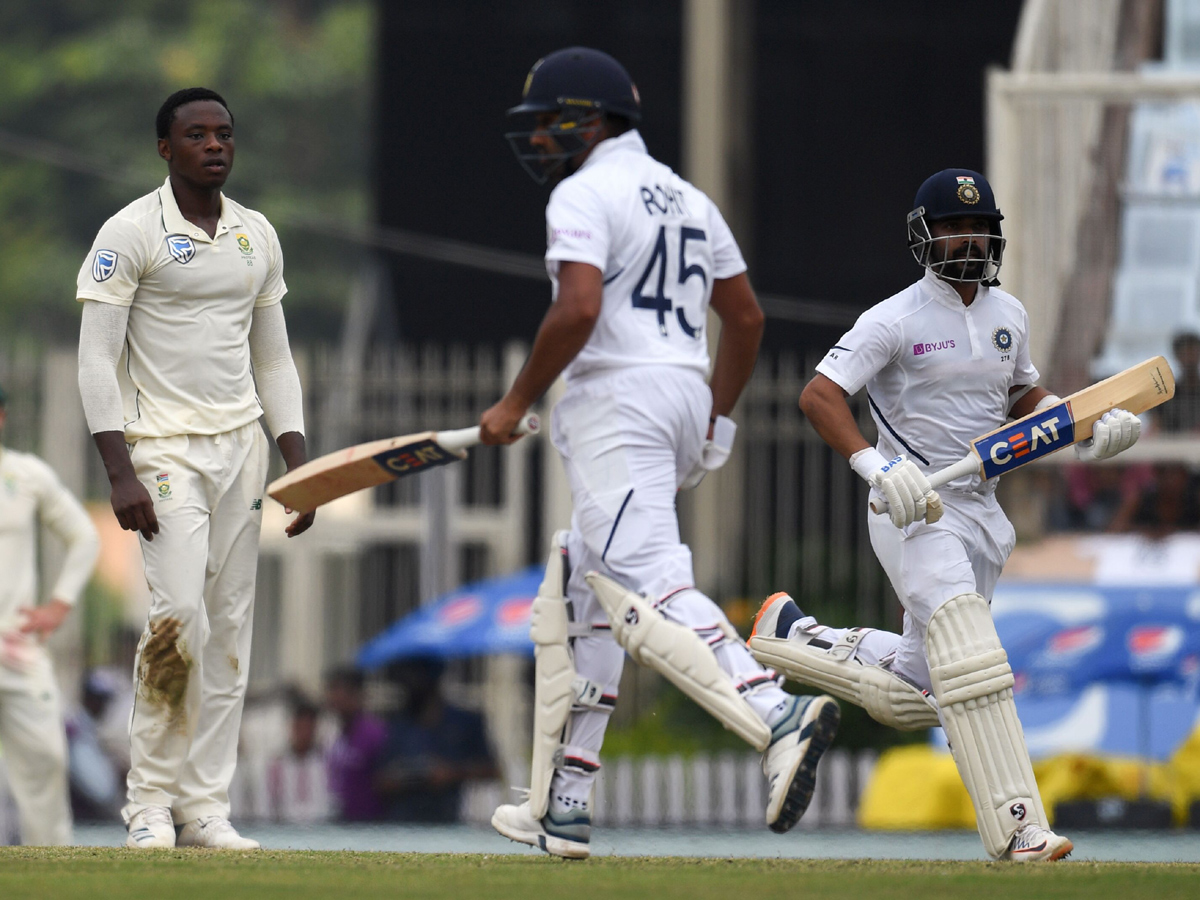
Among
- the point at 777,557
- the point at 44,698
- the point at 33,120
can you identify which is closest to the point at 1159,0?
the point at 777,557

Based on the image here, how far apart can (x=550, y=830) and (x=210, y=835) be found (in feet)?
3.58

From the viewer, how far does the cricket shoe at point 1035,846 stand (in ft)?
20.2

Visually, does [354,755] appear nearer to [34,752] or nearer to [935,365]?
[34,752]

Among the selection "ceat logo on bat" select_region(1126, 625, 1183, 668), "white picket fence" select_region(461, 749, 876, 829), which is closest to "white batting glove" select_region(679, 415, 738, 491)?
"ceat logo on bat" select_region(1126, 625, 1183, 668)

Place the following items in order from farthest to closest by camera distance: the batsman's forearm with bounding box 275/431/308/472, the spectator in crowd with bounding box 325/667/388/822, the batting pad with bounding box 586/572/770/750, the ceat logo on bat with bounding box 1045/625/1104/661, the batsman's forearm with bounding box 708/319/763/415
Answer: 1. the spectator in crowd with bounding box 325/667/388/822
2. the ceat logo on bat with bounding box 1045/625/1104/661
3. the batsman's forearm with bounding box 275/431/308/472
4. the batsman's forearm with bounding box 708/319/763/415
5. the batting pad with bounding box 586/572/770/750

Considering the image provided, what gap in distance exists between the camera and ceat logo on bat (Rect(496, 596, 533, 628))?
12.5 m

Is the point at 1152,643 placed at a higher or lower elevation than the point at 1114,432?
lower

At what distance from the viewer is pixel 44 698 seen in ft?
31.4

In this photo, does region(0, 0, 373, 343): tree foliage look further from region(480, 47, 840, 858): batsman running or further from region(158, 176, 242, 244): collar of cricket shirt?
region(480, 47, 840, 858): batsman running

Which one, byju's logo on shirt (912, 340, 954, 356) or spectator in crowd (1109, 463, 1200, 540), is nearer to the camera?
byju's logo on shirt (912, 340, 954, 356)

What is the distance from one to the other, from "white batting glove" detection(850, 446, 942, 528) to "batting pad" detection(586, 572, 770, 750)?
672 millimetres

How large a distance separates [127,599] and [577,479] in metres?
8.32

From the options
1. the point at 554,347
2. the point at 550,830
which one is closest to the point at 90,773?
the point at 550,830

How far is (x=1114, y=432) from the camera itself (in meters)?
6.51
